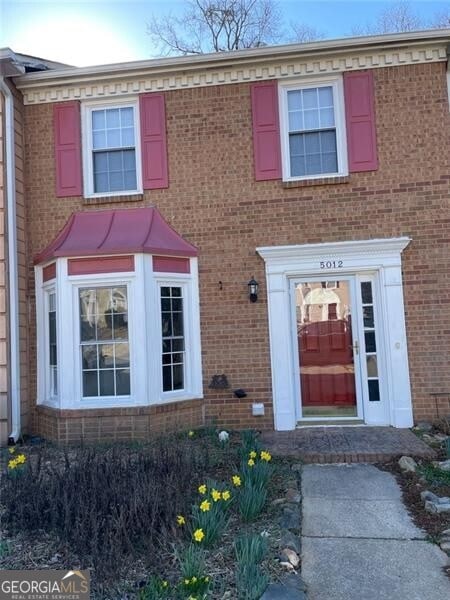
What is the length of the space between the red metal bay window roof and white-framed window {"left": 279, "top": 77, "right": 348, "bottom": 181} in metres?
A: 1.97

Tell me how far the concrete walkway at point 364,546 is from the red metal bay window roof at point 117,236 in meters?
3.68

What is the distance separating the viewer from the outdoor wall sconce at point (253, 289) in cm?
702

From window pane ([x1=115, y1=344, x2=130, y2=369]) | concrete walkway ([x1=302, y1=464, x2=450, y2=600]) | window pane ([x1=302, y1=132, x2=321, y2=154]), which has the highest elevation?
window pane ([x1=302, y1=132, x2=321, y2=154])

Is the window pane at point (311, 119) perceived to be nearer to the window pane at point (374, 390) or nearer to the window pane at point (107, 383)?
the window pane at point (374, 390)

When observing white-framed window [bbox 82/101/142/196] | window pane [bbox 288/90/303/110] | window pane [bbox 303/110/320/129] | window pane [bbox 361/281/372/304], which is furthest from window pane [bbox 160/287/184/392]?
window pane [bbox 288/90/303/110]

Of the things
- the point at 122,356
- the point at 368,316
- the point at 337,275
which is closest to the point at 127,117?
the point at 122,356

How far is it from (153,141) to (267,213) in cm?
208

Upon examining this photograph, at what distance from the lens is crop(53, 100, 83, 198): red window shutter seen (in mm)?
7453

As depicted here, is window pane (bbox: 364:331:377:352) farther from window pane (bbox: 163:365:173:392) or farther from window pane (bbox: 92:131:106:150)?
window pane (bbox: 92:131:106:150)

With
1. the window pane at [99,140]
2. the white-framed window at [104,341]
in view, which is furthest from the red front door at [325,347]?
the window pane at [99,140]

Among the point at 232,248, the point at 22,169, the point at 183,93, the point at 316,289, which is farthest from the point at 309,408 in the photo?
the point at 22,169

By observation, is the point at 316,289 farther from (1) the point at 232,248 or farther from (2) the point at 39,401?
(2) the point at 39,401

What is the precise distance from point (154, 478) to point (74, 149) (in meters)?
5.45

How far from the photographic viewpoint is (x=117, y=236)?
695 cm
